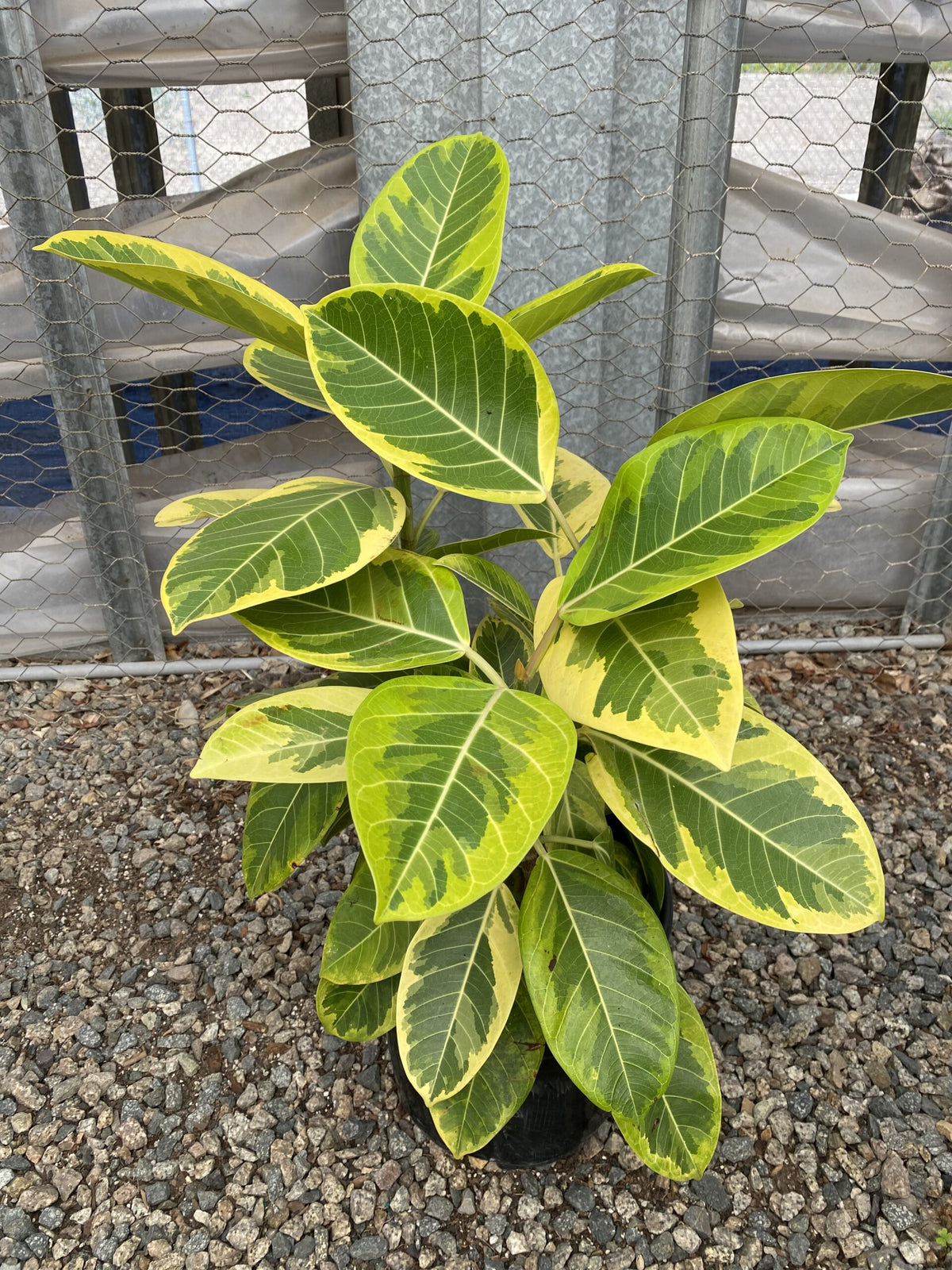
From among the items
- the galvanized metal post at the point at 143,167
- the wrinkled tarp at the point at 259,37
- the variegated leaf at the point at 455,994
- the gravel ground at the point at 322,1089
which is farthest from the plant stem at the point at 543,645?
the galvanized metal post at the point at 143,167

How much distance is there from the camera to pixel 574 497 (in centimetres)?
95

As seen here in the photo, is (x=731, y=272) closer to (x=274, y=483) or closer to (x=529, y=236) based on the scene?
(x=529, y=236)

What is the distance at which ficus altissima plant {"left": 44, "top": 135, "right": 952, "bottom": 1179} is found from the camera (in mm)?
578

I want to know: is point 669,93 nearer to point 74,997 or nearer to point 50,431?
point 74,997

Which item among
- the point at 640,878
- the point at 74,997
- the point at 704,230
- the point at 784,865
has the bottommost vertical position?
the point at 74,997

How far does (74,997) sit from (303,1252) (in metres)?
0.46

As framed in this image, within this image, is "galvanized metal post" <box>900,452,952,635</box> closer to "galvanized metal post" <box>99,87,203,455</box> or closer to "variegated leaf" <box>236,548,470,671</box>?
"variegated leaf" <box>236,548,470,671</box>

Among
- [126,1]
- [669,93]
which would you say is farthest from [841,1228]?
[126,1]

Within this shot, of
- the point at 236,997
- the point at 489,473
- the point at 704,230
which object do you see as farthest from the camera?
the point at 704,230

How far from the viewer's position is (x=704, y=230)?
4.88 ft

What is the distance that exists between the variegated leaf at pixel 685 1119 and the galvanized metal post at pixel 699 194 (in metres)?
1.11

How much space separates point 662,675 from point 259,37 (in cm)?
136

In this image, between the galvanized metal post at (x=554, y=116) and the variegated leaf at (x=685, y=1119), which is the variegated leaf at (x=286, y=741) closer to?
the variegated leaf at (x=685, y=1119)

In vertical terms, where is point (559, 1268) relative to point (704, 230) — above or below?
below
